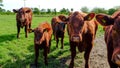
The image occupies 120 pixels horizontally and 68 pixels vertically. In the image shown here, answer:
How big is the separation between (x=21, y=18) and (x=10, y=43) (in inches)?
83.8

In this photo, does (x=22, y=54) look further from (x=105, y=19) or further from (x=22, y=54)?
(x=105, y=19)

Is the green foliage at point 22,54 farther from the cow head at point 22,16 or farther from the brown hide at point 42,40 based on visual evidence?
the cow head at point 22,16

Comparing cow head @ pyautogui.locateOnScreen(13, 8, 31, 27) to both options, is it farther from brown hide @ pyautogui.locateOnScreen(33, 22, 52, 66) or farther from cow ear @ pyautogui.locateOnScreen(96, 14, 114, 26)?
cow ear @ pyautogui.locateOnScreen(96, 14, 114, 26)

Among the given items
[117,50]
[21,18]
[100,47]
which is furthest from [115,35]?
[21,18]

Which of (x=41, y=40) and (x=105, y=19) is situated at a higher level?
(x=105, y=19)

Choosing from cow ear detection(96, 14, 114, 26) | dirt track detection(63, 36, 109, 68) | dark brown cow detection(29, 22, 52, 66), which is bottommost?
dirt track detection(63, 36, 109, 68)

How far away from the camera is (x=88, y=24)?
837 cm

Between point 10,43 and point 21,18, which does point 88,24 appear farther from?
point 21,18

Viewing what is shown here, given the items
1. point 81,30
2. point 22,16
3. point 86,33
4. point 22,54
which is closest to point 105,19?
point 81,30

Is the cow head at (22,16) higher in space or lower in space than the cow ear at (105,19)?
lower

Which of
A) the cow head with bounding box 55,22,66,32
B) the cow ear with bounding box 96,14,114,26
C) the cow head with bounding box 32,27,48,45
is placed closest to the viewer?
the cow ear with bounding box 96,14,114,26

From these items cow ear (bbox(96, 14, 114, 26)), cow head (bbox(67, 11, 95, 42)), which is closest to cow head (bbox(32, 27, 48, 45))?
cow head (bbox(67, 11, 95, 42))

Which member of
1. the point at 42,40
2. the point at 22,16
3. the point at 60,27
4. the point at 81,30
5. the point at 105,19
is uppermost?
the point at 105,19

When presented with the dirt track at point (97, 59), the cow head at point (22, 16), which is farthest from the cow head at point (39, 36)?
the cow head at point (22, 16)
